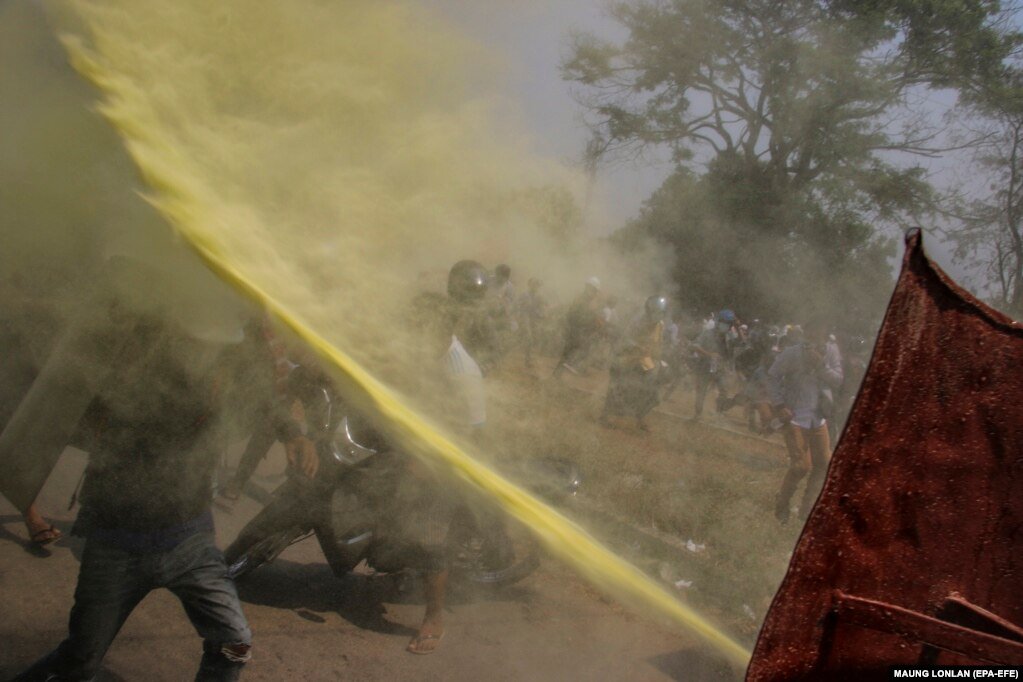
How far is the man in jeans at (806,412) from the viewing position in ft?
21.0

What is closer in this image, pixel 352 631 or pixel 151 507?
A: pixel 151 507

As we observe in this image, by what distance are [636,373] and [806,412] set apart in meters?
2.47

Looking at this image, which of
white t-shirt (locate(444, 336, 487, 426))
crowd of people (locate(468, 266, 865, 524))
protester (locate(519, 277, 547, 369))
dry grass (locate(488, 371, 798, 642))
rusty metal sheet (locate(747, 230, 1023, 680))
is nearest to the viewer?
rusty metal sheet (locate(747, 230, 1023, 680))

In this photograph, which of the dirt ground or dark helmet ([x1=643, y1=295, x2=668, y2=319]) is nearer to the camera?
the dirt ground

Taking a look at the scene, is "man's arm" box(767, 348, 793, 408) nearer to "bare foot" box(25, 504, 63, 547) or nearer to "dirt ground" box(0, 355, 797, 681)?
"dirt ground" box(0, 355, 797, 681)

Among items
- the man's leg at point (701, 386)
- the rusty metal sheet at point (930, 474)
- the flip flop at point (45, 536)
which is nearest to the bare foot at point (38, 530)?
Answer: the flip flop at point (45, 536)

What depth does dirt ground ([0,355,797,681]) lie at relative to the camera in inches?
140

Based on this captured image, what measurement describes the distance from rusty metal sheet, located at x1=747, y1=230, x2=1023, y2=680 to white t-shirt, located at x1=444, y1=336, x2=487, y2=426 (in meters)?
3.22

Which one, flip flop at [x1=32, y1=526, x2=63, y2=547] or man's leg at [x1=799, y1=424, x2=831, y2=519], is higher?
man's leg at [x1=799, y1=424, x2=831, y2=519]

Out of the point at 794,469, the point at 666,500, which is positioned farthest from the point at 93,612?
the point at 794,469

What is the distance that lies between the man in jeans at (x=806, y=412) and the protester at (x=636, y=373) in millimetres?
2001

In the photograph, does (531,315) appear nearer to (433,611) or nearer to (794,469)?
(794,469)

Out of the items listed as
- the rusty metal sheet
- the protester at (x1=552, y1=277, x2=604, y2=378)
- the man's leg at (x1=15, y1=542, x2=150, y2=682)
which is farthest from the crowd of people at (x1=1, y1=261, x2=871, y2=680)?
the rusty metal sheet

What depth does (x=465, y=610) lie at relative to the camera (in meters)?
4.36
